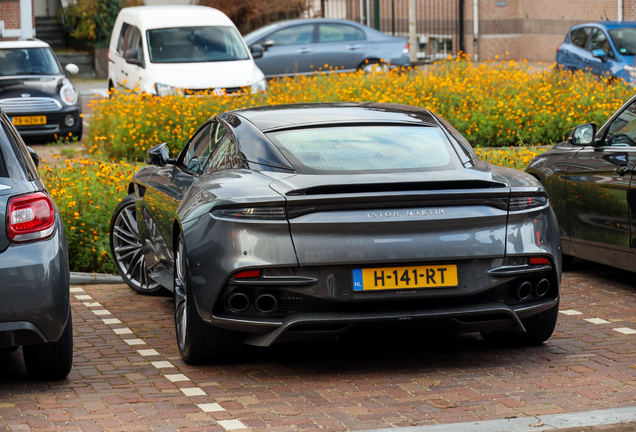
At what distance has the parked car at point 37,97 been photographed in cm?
1677

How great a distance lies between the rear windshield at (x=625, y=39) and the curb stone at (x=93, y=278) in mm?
13959

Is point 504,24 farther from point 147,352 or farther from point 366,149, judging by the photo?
point 147,352

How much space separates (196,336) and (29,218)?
1.13m

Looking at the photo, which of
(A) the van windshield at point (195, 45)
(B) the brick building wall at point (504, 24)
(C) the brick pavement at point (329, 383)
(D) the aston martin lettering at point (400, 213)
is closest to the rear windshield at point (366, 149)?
(D) the aston martin lettering at point (400, 213)

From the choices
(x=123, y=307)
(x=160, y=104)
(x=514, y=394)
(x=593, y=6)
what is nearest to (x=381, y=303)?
(x=514, y=394)

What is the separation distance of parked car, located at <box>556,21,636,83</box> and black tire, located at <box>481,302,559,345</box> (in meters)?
13.3

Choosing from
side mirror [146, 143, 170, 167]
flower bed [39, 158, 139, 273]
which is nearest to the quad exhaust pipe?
side mirror [146, 143, 170, 167]

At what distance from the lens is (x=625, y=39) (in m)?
19.7

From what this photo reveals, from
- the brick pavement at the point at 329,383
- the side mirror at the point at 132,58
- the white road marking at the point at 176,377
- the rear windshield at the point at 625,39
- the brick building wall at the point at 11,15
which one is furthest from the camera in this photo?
the brick building wall at the point at 11,15

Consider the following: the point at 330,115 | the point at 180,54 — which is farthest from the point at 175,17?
the point at 330,115

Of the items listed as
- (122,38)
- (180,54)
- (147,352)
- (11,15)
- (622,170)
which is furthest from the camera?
(11,15)

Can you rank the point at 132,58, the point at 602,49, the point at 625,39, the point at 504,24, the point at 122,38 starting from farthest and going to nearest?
the point at 504,24, the point at 602,49, the point at 625,39, the point at 122,38, the point at 132,58

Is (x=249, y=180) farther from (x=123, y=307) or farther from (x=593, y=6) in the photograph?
(x=593, y=6)

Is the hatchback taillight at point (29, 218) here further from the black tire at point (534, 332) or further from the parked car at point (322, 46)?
the parked car at point (322, 46)
